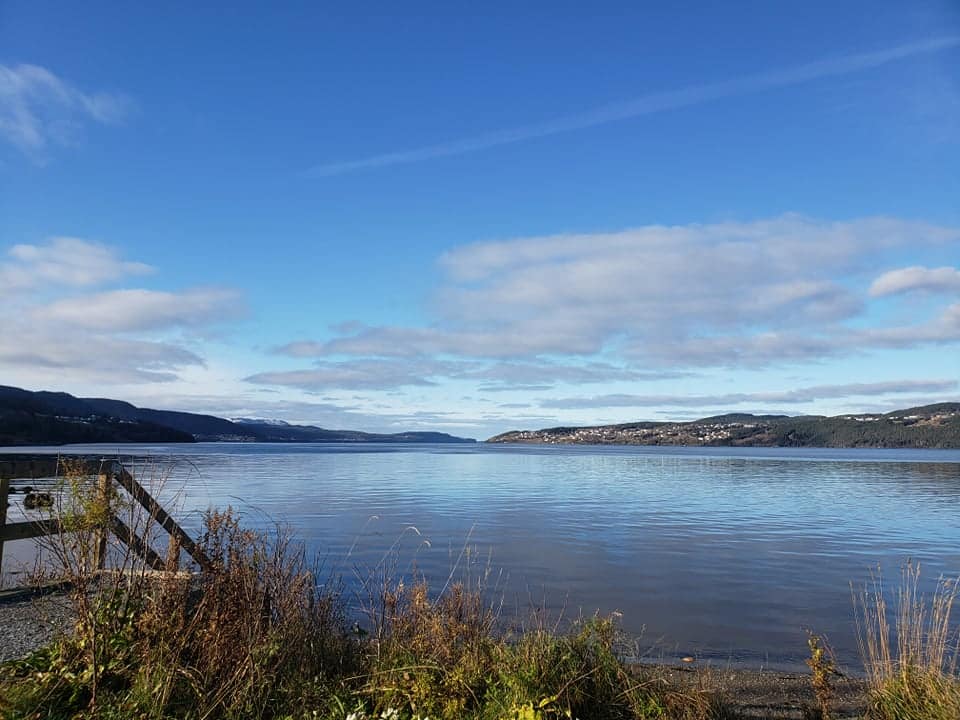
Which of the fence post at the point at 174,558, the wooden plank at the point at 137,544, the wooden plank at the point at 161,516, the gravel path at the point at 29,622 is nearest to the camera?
the wooden plank at the point at 137,544

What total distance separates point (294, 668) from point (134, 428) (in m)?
213

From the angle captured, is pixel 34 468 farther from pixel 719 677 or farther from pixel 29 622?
pixel 719 677

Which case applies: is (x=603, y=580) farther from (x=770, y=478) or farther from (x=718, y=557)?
(x=770, y=478)

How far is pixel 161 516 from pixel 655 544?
731 inches

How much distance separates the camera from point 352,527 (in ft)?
87.2

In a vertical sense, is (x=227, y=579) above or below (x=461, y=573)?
above

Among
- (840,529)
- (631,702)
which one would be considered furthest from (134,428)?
(631,702)

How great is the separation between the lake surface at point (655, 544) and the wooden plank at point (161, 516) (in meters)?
0.51

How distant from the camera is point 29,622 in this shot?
8539mm

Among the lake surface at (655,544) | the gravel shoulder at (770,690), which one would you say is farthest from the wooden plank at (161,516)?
the gravel shoulder at (770,690)

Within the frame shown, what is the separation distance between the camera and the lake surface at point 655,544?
561 inches

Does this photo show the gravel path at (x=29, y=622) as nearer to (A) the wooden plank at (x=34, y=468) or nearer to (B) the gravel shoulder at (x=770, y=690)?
(A) the wooden plank at (x=34, y=468)

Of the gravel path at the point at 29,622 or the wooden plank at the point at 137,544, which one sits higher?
the wooden plank at the point at 137,544

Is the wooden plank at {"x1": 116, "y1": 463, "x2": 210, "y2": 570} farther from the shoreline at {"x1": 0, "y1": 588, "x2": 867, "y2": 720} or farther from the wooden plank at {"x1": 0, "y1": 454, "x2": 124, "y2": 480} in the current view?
the shoreline at {"x1": 0, "y1": 588, "x2": 867, "y2": 720}
